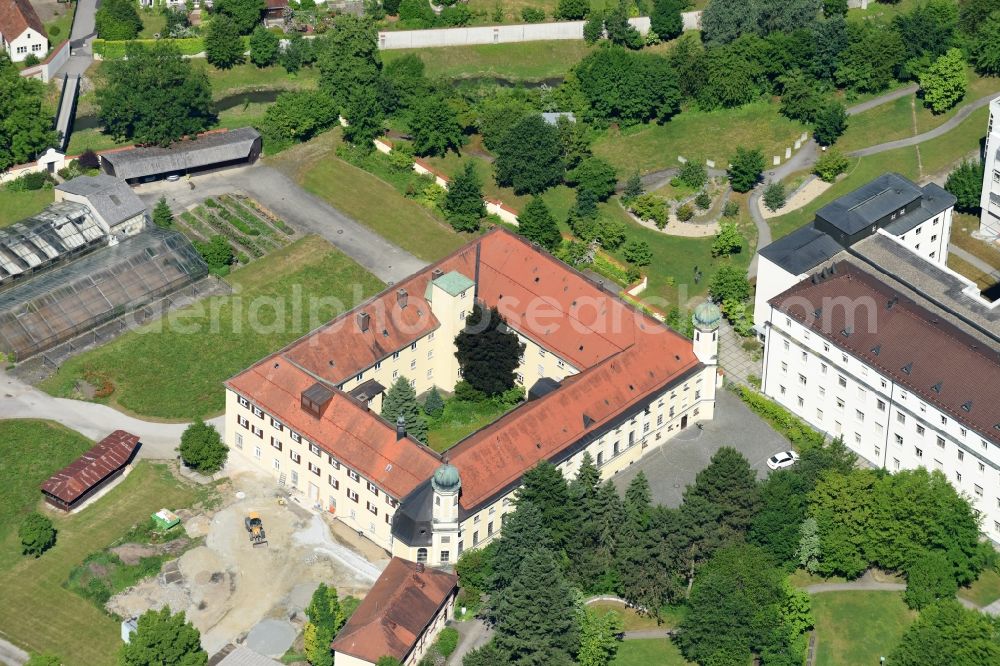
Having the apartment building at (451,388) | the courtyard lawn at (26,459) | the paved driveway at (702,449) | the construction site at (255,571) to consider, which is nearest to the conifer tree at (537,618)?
the apartment building at (451,388)

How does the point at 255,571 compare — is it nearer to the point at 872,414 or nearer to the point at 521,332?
the point at 521,332

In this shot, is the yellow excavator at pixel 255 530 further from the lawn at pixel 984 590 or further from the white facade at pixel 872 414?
the lawn at pixel 984 590

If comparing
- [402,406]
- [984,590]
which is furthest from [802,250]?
[402,406]

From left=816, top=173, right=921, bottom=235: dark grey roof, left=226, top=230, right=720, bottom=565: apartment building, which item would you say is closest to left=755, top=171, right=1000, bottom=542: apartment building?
left=816, top=173, right=921, bottom=235: dark grey roof

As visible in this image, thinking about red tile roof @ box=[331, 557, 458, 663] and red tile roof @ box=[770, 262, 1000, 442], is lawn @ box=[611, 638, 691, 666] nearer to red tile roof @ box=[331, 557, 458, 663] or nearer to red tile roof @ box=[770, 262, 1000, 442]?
red tile roof @ box=[331, 557, 458, 663]

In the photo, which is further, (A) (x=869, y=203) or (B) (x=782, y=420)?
(A) (x=869, y=203)

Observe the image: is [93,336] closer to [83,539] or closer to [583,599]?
[83,539]

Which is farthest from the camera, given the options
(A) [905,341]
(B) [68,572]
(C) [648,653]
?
(A) [905,341]
